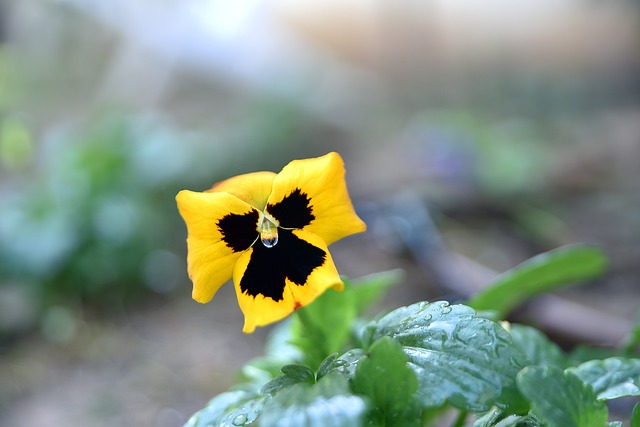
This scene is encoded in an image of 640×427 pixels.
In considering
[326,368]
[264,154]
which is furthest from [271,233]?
[264,154]

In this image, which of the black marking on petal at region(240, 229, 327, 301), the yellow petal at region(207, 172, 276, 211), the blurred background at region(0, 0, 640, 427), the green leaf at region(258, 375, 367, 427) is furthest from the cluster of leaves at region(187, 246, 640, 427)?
the blurred background at region(0, 0, 640, 427)

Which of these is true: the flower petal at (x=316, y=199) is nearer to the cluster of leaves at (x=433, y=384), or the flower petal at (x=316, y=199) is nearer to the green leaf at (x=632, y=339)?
the cluster of leaves at (x=433, y=384)

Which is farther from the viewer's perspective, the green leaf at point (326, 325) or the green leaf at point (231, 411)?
the green leaf at point (326, 325)

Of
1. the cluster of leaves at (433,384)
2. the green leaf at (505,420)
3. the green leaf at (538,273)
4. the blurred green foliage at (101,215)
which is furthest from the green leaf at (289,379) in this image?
the blurred green foliage at (101,215)

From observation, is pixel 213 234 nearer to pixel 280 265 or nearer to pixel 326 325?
pixel 280 265

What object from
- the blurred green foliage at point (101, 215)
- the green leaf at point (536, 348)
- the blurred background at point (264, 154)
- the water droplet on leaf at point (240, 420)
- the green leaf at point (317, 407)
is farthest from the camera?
the blurred green foliage at point (101, 215)
